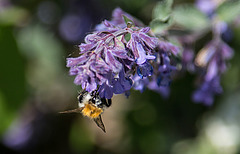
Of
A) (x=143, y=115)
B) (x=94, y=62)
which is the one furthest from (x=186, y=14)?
(x=143, y=115)

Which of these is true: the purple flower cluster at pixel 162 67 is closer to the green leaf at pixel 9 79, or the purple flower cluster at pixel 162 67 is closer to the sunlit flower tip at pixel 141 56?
the sunlit flower tip at pixel 141 56

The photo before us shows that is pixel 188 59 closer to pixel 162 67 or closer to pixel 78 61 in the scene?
pixel 162 67

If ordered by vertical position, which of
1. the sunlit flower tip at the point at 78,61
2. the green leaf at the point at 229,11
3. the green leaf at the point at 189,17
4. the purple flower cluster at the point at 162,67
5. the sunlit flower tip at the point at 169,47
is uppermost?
the green leaf at the point at 229,11

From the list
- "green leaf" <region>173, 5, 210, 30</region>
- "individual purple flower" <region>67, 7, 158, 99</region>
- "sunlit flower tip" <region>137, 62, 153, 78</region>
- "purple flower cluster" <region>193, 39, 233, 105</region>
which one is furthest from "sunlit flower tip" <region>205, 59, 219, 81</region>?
"sunlit flower tip" <region>137, 62, 153, 78</region>

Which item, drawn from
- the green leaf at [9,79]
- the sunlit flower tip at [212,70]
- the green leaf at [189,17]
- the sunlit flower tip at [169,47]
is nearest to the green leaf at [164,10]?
the sunlit flower tip at [169,47]

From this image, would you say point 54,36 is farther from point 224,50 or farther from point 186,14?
point 224,50

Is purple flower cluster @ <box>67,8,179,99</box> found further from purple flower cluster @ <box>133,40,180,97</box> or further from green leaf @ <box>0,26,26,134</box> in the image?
green leaf @ <box>0,26,26,134</box>
